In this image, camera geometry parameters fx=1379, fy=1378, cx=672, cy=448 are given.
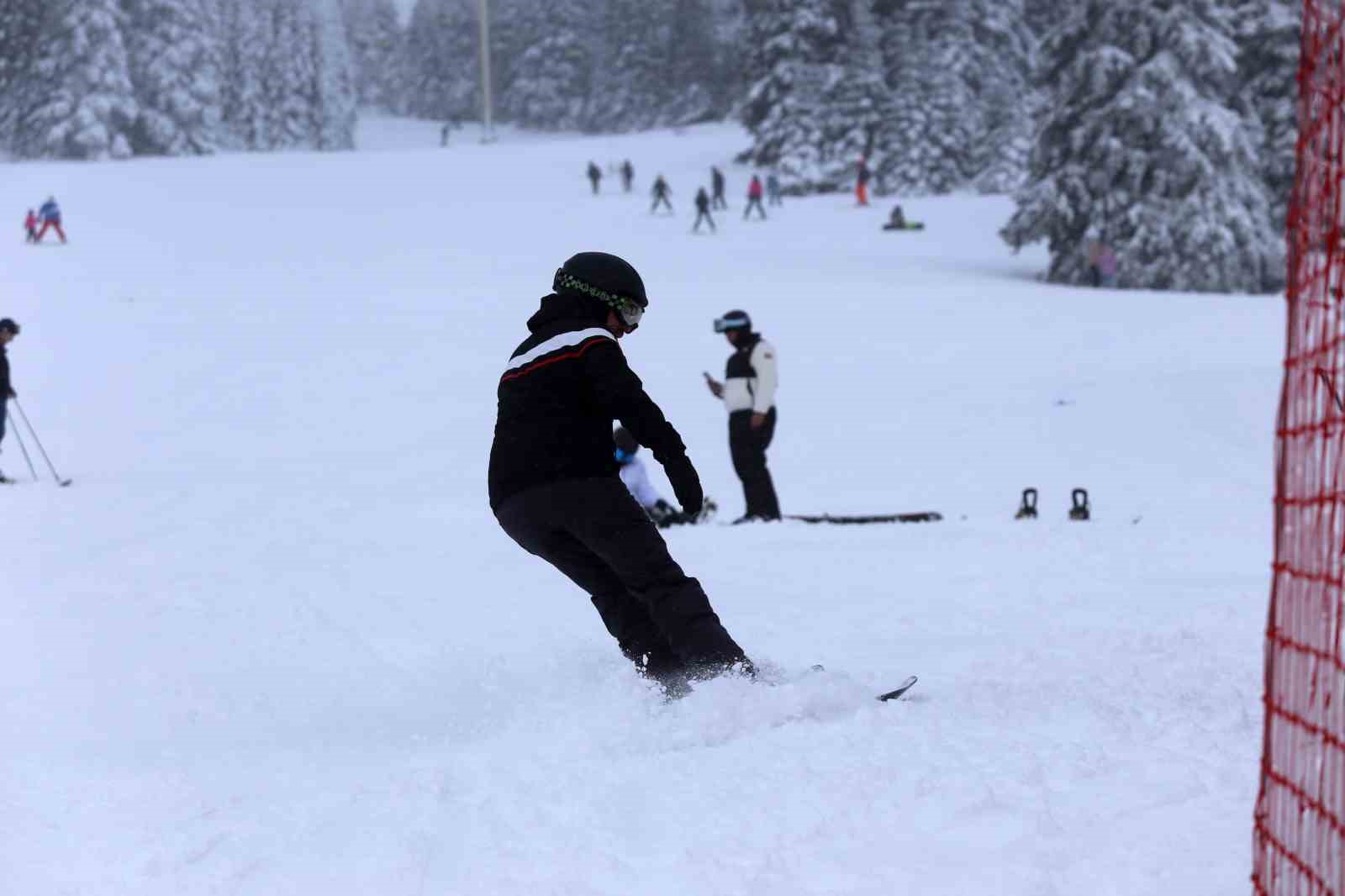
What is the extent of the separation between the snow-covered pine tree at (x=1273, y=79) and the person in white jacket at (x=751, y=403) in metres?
22.9

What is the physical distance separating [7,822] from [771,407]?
21.8 ft

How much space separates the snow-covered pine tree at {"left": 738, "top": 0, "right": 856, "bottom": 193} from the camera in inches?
1841

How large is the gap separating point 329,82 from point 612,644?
81.6m

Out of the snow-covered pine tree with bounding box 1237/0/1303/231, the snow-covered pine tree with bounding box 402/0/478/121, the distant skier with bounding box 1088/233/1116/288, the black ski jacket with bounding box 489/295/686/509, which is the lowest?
the distant skier with bounding box 1088/233/1116/288

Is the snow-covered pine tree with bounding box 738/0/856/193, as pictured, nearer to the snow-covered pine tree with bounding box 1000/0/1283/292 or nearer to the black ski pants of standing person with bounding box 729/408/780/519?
the snow-covered pine tree with bounding box 1000/0/1283/292

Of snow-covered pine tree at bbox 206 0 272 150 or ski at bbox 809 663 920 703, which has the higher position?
snow-covered pine tree at bbox 206 0 272 150

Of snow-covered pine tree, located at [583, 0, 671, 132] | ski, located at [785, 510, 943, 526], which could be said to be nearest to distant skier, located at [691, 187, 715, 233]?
ski, located at [785, 510, 943, 526]

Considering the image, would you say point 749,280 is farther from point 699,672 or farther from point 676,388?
point 699,672

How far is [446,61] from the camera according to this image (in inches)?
3875

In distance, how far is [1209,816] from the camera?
3.40 meters

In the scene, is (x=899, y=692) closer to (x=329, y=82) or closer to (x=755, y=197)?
(x=755, y=197)

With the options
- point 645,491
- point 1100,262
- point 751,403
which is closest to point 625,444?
point 645,491

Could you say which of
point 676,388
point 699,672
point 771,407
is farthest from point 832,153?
point 699,672

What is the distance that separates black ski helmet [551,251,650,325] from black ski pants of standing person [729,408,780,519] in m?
5.26
